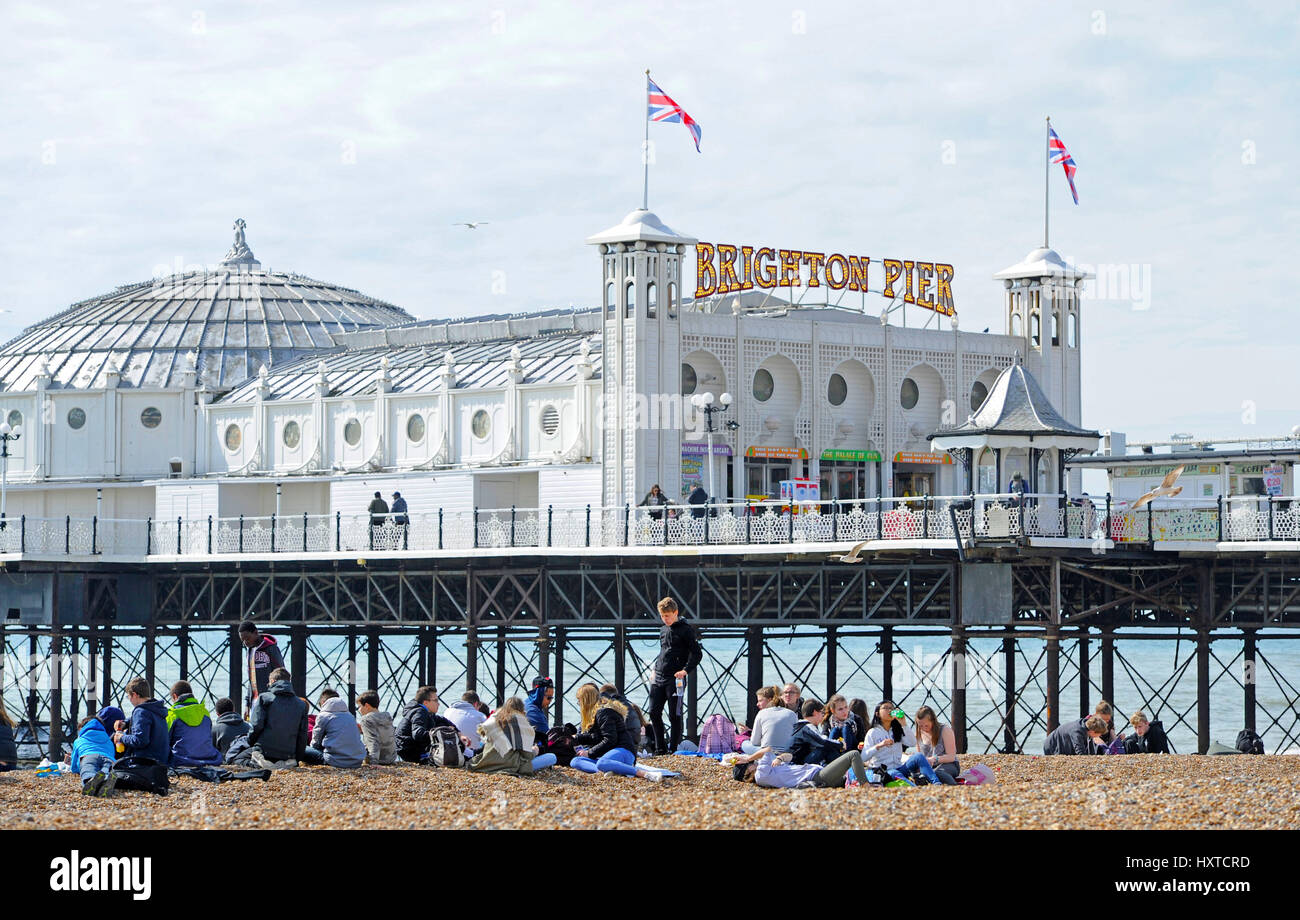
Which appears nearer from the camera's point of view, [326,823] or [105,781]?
[326,823]

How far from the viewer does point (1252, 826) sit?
688 inches

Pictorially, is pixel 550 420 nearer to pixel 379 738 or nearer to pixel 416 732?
pixel 416 732

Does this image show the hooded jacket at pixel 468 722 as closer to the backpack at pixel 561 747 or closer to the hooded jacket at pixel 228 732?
the backpack at pixel 561 747

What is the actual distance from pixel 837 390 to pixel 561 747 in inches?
1030

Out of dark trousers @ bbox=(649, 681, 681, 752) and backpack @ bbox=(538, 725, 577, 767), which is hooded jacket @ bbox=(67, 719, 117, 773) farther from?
dark trousers @ bbox=(649, 681, 681, 752)

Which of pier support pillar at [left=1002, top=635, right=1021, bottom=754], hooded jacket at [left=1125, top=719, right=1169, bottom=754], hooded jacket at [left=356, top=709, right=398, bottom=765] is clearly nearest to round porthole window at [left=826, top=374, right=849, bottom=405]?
pier support pillar at [left=1002, top=635, right=1021, bottom=754]

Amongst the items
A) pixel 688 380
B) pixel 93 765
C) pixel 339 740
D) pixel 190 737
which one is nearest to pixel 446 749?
pixel 339 740

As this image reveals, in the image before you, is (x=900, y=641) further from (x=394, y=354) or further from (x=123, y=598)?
(x=123, y=598)

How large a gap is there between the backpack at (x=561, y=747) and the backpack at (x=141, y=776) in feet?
15.0

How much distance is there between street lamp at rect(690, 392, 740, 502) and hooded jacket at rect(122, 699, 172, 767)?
2113 centimetres

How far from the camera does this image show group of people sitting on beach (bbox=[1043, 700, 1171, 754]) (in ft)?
91.6
